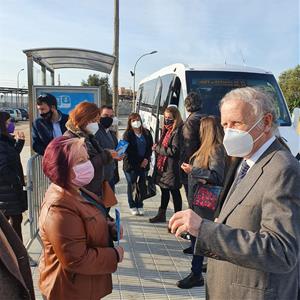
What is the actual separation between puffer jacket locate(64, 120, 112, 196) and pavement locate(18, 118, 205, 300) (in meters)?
1.07

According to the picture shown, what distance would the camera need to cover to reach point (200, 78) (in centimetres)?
841

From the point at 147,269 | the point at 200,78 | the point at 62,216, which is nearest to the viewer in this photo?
the point at 62,216

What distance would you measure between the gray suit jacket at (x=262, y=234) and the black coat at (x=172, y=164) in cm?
369

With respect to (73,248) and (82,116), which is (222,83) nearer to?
(82,116)

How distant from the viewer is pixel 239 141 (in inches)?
75.6

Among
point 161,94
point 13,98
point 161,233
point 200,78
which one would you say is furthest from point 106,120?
point 13,98

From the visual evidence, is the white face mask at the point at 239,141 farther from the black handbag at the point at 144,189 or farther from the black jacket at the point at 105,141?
the black handbag at the point at 144,189

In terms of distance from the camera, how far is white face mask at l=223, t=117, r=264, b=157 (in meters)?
1.89

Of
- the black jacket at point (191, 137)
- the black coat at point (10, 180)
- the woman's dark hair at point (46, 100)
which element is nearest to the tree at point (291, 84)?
the black jacket at point (191, 137)

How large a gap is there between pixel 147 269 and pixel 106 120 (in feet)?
7.64

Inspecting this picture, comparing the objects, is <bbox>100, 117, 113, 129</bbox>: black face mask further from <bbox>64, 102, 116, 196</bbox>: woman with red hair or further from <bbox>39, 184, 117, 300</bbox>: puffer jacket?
<bbox>39, 184, 117, 300</bbox>: puffer jacket

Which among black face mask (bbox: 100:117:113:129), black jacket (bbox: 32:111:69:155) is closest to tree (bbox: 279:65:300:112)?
black face mask (bbox: 100:117:113:129)

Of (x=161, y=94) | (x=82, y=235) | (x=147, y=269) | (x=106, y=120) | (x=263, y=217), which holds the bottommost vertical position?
(x=147, y=269)

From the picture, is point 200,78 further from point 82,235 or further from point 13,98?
point 13,98
